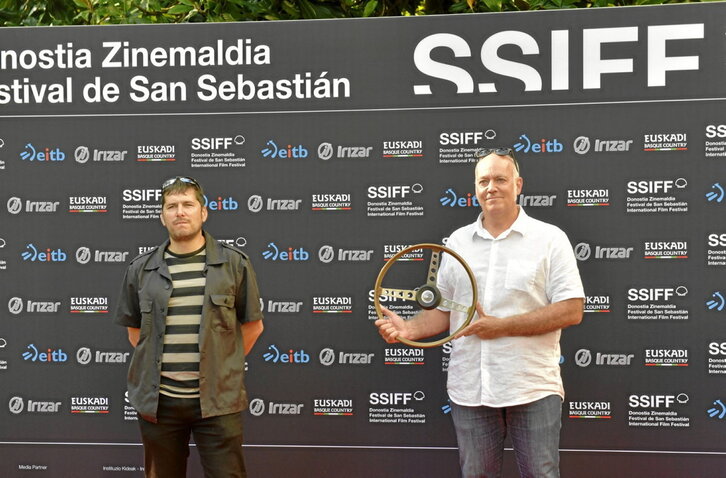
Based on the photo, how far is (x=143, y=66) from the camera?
434cm

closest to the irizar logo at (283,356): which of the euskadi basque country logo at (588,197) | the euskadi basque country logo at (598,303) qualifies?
the euskadi basque country logo at (598,303)

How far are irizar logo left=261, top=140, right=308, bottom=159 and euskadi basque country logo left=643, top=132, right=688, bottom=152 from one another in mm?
1955

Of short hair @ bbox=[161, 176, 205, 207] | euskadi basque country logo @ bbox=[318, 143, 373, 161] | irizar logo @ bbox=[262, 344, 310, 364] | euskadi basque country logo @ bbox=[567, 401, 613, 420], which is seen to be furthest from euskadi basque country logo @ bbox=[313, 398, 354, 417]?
short hair @ bbox=[161, 176, 205, 207]

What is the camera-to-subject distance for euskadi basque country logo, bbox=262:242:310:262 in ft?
14.1

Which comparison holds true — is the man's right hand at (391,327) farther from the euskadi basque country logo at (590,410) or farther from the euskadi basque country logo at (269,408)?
the euskadi basque country logo at (590,410)

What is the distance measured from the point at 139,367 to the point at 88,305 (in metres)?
1.22

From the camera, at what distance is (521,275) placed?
124 inches

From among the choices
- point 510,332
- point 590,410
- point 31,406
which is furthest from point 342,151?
point 31,406

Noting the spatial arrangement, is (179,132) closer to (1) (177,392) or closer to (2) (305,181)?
(2) (305,181)

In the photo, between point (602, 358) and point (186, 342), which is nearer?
point (186, 342)

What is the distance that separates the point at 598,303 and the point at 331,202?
1648 millimetres

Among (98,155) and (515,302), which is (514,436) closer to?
(515,302)

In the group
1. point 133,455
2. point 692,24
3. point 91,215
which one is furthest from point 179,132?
point 692,24

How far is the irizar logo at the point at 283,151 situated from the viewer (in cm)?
430
